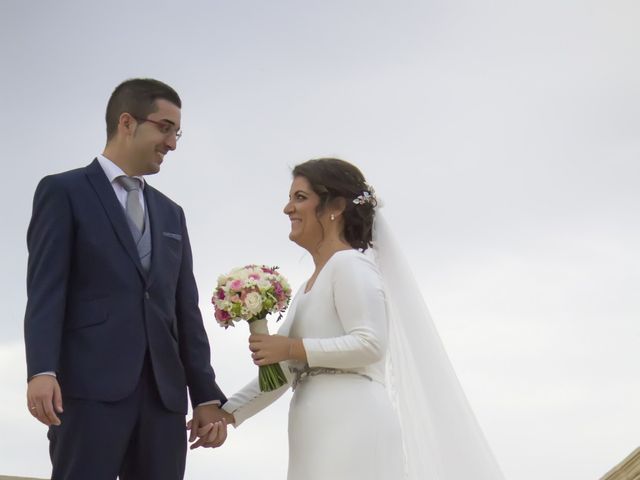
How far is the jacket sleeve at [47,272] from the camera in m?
4.82

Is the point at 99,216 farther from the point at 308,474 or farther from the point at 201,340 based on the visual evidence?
the point at 308,474

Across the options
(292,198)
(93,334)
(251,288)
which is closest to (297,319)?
(251,288)

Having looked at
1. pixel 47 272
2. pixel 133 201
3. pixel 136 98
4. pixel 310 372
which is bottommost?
pixel 310 372

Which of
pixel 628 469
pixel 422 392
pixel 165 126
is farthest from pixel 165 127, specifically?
pixel 628 469

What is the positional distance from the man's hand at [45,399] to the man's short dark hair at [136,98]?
1594 mm

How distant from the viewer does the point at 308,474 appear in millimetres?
5156

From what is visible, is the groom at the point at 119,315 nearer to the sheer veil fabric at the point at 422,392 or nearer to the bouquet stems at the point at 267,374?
the bouquet stems at the point at 267,374

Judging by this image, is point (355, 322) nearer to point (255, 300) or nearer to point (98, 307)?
point (255, 300)

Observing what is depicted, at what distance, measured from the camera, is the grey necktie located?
5438 mm

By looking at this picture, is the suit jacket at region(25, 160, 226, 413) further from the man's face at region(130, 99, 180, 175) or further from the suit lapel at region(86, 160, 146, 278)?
the man's face at region(130, 99, 180, 175)

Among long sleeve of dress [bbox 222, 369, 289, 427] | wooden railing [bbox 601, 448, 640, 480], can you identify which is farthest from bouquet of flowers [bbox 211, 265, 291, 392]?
wooden railing [bbox 601, 448, 640, 480]

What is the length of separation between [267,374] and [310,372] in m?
0.29

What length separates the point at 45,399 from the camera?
4.65m

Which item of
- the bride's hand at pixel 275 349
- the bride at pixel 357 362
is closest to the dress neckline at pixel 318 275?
the bride at pixel 357 362
